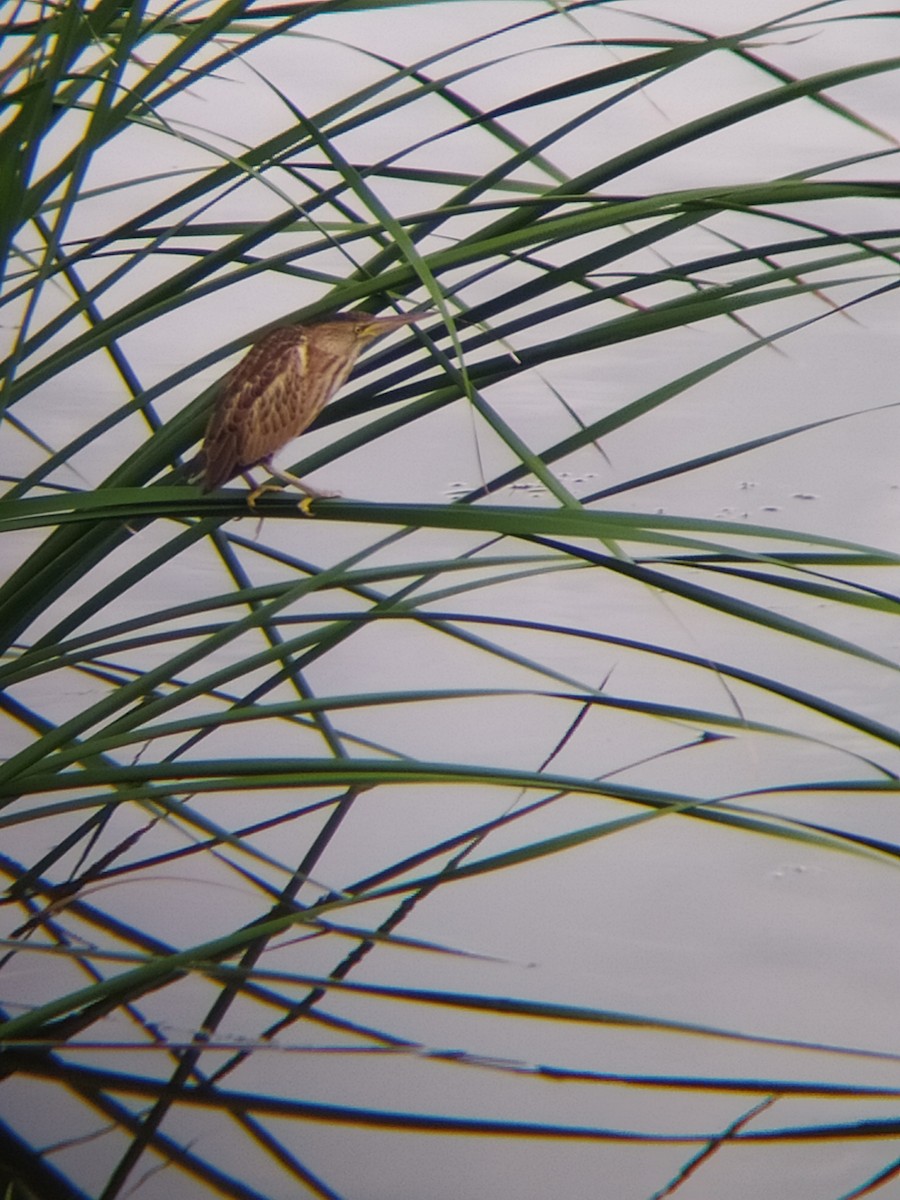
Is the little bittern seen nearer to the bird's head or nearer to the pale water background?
the bird's head

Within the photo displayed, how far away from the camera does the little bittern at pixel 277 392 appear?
1.50 m

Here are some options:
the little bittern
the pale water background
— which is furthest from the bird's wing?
the pale water background

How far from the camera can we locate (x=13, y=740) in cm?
212

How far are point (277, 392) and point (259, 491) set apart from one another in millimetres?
164

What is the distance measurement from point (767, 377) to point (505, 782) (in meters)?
2.33

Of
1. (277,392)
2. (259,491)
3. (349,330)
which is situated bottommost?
(259,491)

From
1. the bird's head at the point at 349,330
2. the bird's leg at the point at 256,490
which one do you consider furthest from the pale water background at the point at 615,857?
the bird's leg at the point at 256,490

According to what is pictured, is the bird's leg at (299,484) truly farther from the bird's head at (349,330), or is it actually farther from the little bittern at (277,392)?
the bird's head at (349,330)

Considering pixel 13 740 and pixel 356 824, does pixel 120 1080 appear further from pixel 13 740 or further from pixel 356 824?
pixel 13 740

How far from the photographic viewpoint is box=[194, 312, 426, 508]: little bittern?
1.50m

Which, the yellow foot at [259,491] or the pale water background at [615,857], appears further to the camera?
the pale water background at [615,857]

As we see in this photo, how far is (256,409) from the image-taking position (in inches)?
60.0

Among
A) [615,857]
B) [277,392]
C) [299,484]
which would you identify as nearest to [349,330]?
[277,392]

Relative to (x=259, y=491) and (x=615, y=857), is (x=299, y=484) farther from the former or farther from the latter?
(x=615, y=857)
